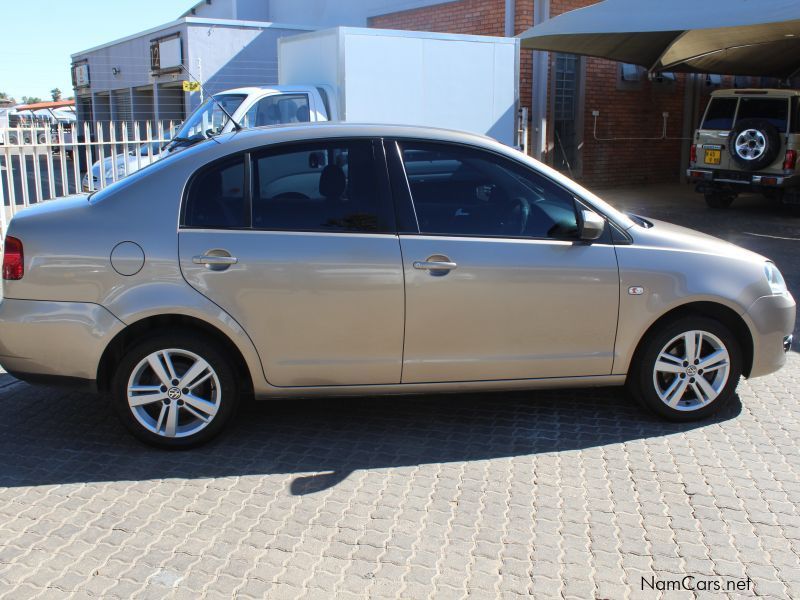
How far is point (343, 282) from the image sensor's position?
4.36 m

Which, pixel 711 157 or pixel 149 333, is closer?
pixel 149 333

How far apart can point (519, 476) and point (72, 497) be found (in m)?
2.20

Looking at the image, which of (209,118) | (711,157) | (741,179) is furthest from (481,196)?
(711,157)

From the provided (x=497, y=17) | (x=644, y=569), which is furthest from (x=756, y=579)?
(x=497, y=17)

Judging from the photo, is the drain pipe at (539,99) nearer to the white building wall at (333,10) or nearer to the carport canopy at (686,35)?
the carport canopy at (686,35)

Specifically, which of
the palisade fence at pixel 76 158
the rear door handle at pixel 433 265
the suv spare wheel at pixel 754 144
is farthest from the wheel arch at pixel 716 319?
the suv spare wheel at pixel 754 144

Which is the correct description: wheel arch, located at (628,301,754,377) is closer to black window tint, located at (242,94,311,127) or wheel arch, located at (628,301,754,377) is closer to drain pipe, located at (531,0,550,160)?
black window tint, located at (242,94,311,127)

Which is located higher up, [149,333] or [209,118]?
[209,118]

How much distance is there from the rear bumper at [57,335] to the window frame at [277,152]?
26.0 inches

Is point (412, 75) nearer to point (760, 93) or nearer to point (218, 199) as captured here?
point (760, 93)

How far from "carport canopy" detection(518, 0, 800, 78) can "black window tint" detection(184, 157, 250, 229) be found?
1066 centimetres

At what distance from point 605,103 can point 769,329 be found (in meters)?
14.3

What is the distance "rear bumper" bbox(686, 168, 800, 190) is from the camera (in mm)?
14125

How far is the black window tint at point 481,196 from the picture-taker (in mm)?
4570
